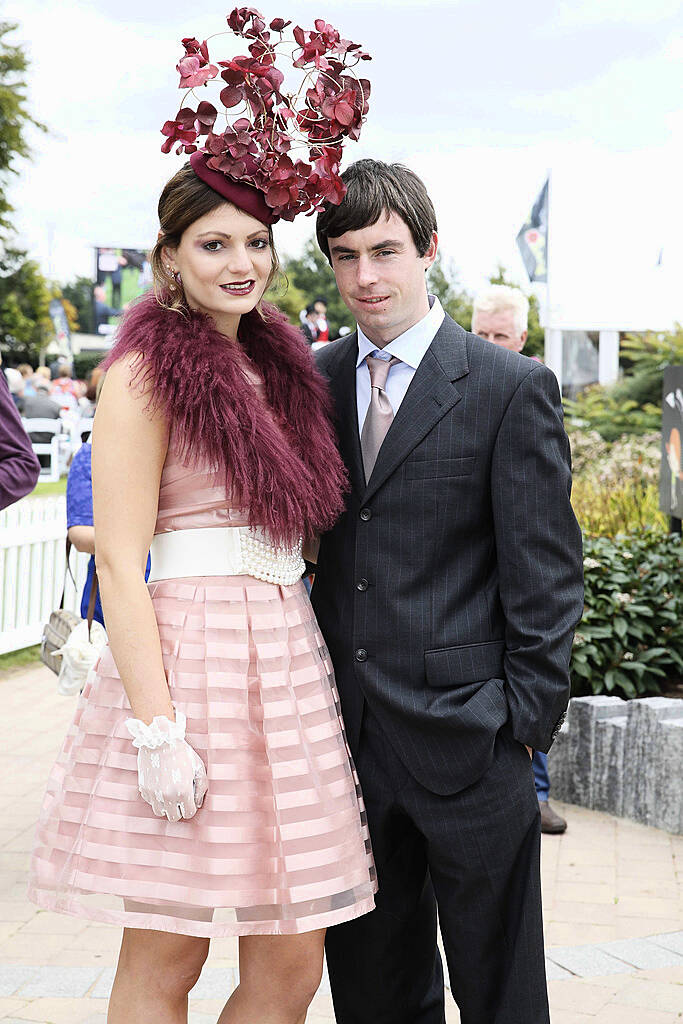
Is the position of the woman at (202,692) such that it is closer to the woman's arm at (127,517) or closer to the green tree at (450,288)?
the woman's arm at (127,517)

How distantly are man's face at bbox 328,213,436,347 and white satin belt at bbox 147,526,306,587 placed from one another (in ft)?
1.79

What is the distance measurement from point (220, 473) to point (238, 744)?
0.52m

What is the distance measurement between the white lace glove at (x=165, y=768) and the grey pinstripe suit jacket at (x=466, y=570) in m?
0.47

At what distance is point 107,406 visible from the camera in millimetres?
2211

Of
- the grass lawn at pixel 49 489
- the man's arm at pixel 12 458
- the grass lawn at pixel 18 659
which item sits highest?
the man's arm at pixel 12 458

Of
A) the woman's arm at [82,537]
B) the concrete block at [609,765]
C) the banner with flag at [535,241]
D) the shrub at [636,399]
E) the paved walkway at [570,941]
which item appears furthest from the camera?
the banner with flag at [535,241]

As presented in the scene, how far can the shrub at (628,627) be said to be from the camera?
202 inches

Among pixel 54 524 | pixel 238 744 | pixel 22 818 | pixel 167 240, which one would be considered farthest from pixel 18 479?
pixel 54 524

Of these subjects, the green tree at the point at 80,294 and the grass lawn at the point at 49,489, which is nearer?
the grass lawn at the point at 49,489

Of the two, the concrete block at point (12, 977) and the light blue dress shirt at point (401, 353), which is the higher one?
the light blue dress shirt at point (401, 353)

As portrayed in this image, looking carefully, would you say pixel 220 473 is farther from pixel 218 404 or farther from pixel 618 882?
pixel 618 882

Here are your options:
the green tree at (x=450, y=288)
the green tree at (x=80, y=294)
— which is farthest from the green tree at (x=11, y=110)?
the green tree at (x=80, y=294)

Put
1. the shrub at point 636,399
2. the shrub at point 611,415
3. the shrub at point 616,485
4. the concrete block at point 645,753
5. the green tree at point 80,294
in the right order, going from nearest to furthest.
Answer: the concrete block at point 645,753, the shrub at point 616,485, the shrub at point 636,399, the shrub at point 611,415, the green tree at point 80,294

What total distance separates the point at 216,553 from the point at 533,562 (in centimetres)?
64
